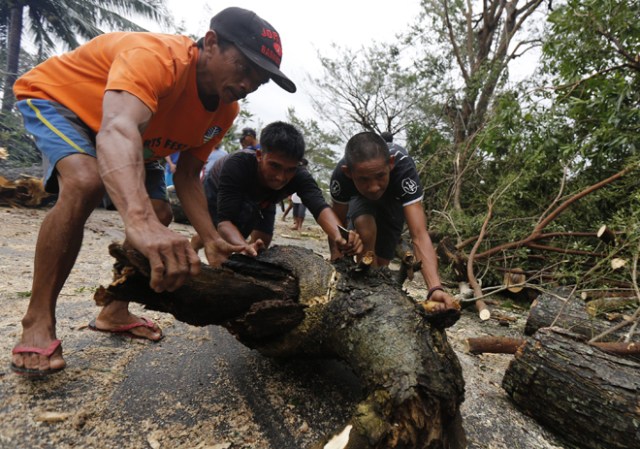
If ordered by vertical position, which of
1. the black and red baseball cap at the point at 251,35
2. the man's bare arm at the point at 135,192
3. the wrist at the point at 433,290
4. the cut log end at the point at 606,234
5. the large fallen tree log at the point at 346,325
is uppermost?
the black and red baseball cap at the point at 251,35

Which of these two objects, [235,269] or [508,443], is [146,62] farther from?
[508,443]

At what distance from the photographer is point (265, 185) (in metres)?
2.63

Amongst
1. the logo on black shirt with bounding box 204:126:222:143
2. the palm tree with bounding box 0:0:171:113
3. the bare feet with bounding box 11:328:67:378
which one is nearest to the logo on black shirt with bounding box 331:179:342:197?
the logo on black shirt with bounding box 204:126:222:143

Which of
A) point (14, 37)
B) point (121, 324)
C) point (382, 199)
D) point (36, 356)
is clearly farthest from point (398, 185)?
point (14, 37)

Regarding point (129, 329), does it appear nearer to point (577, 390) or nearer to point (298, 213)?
point (577, 390)

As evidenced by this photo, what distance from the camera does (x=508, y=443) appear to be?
1386 mm

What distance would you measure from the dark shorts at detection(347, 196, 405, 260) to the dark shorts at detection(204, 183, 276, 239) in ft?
2.38

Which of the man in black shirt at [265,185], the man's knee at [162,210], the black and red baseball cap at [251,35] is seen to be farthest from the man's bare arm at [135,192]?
the man in black shirt at [265,185]

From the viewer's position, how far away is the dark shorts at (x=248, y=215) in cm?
270

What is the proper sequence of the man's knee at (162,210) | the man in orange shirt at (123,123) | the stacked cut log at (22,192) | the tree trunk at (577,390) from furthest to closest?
the stacked cut log at (22,192)
the man's knee at (162,210)
the tree trunk at (577,390)
the man in orange shirt at (123,123)

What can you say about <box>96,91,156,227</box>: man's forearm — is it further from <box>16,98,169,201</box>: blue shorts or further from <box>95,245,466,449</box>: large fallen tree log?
<box>16,98,169,201</box>: blue shorts

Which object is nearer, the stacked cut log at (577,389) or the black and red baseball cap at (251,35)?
the stacked cut log at (577,389)

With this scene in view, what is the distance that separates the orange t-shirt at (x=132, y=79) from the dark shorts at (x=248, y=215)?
959 mm

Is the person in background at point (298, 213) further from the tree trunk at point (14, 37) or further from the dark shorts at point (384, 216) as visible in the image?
the tree trunk at point (14, 37)
